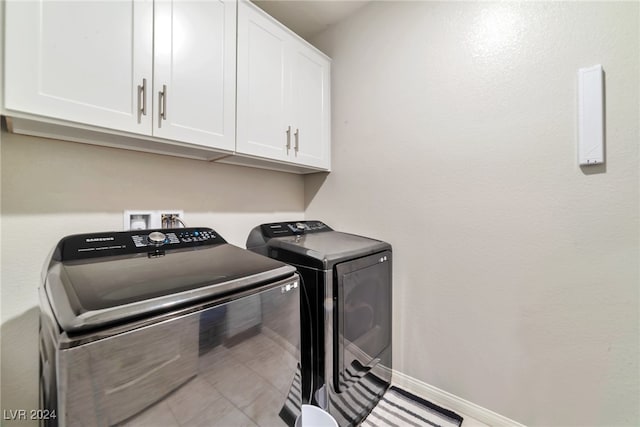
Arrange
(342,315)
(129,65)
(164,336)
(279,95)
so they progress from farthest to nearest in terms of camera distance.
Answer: (279,95)
(342,315)
(129,65)
(164,336)

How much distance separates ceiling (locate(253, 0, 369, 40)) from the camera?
1.79m

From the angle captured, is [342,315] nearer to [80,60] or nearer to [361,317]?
[361,317]

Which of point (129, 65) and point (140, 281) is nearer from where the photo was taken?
point (140, 281)

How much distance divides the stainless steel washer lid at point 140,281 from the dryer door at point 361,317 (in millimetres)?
482

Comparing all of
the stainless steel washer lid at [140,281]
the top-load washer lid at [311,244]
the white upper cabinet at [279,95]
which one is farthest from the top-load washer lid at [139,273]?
the white upper cabinet at [279,95]

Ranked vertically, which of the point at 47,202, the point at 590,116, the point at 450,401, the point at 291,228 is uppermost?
the point at 590,116

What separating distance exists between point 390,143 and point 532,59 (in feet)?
2.67

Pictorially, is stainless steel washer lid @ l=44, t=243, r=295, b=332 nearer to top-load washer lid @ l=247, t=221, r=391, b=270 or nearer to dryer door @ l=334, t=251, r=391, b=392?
top-load washer lid @ l=247, t=221, r=391, b=270

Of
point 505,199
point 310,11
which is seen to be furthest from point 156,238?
point 310,11

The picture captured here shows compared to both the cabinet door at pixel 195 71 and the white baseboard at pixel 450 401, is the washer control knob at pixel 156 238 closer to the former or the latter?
the cabinet door at pixel 195 71

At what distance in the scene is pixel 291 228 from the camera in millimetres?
1803

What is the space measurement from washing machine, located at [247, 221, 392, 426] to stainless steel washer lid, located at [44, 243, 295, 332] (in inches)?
14.0

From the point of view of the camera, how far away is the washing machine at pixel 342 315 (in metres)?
1.27

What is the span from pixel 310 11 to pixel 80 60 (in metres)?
1.58
